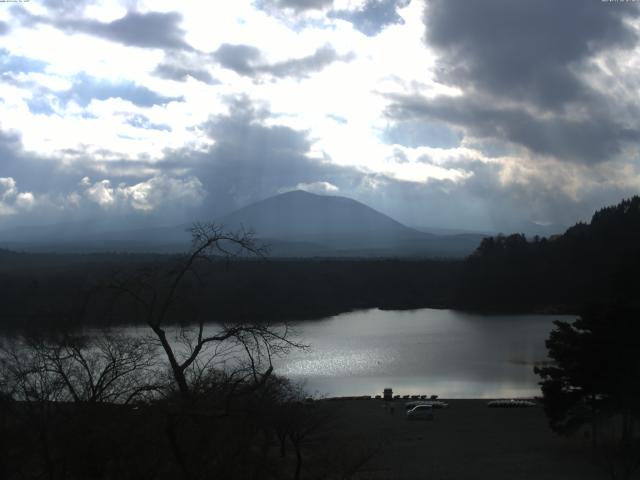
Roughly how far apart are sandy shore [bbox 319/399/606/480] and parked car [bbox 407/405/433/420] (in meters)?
0.20

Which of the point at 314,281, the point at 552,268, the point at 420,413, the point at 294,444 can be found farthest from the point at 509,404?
the point at 552,268

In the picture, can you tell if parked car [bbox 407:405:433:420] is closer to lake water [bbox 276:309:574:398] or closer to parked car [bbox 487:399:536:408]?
parked car [bbox 487:399:536:408]

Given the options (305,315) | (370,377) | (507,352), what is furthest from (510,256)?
(370,377)

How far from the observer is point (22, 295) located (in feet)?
114

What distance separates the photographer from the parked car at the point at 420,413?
17.5m

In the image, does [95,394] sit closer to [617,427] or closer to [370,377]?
[617,427]

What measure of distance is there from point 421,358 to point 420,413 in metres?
11.4

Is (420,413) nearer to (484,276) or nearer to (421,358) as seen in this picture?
(421,358)

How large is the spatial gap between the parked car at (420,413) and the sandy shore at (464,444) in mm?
205

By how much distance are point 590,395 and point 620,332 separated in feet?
4.68

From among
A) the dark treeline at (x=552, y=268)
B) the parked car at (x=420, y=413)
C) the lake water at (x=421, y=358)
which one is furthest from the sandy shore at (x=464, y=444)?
the dark treeline at (x=552, y=268)

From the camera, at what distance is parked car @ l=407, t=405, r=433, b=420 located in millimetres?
17516

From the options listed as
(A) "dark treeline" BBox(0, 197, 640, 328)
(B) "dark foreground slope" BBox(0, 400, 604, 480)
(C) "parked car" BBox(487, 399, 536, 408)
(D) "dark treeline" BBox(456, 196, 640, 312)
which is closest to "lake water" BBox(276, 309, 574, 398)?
(C) "parked car" BBox(487, 399, 536, 408)

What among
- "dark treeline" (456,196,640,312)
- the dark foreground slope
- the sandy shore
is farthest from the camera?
"dark treeline" (456,196,640,312)
